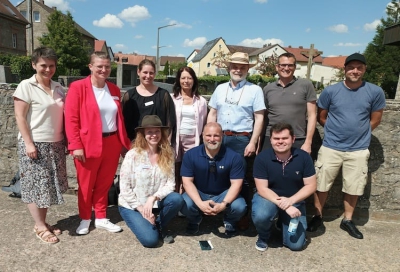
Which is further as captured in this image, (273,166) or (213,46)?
(213,46)

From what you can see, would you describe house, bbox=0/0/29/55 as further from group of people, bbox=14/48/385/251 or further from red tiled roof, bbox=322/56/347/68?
red tiled roof, bbox=322/56/347/68

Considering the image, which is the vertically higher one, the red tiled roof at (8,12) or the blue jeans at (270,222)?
the red tiled roof at (8,12)

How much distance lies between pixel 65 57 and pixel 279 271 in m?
33.0

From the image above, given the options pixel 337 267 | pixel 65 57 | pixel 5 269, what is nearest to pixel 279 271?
pixel 337 267

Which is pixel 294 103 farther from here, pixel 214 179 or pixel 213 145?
pixel 214 179

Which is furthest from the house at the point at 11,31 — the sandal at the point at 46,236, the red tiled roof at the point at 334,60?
the red tiled roof at the point at 334,60

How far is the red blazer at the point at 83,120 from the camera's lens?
3.12m

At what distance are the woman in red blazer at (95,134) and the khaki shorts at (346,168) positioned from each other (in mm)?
2185

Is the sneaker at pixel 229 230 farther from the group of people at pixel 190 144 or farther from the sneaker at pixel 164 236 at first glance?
the sneaker at pixel 164 236

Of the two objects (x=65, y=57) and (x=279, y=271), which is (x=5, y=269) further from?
(x=65, y=57)

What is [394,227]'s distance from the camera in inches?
154

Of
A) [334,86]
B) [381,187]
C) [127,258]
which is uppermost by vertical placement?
[334,86]

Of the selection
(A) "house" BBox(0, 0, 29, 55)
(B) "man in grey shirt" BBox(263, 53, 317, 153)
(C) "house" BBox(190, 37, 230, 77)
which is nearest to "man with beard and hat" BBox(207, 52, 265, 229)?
(B) "man in grey shirt" BBox(263, 53, 317, 153)

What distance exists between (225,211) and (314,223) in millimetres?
1133
